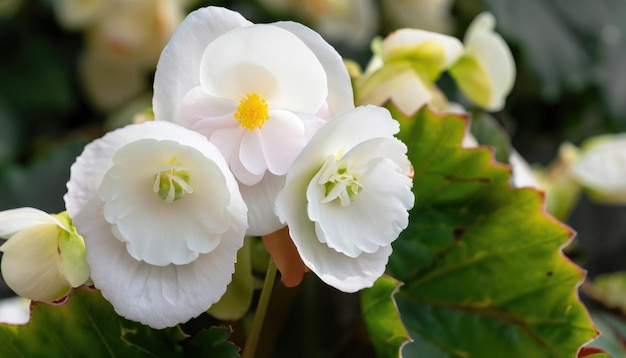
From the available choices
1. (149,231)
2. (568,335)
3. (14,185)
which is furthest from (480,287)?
(14,185)

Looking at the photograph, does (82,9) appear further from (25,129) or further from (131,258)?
(131,258)

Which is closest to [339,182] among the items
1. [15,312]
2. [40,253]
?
[40,253]

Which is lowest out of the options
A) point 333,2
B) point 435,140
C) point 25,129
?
point 25,129

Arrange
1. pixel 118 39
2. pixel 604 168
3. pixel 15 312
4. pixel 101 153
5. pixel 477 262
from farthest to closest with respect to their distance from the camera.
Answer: pixel 118 39
pixel 604 168
pixel 15 312
pixel 477 262
pixel 101 153

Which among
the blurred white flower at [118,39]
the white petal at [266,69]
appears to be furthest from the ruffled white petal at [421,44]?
the blurred white flower at [118,39]

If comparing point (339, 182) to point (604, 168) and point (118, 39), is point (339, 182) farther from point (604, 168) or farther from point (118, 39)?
point (118, 39)
